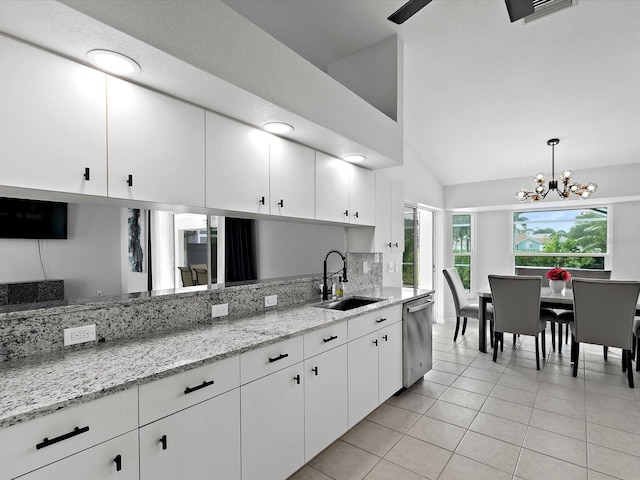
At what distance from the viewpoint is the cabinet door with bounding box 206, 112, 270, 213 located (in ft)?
6.34

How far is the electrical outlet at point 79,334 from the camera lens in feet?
5.02

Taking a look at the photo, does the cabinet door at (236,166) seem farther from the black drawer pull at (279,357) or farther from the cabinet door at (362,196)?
the cabinet door at (362,196)

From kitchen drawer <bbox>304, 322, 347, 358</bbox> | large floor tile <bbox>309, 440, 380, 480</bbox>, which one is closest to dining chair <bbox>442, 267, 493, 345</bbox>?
large floor tile <bbox>309, 440, 380, 480</bbox>

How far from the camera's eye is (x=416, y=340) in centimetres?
324

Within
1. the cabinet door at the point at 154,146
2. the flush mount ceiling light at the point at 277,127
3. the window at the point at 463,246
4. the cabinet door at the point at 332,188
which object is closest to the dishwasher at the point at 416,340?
the cabinet door at the point at 332,188

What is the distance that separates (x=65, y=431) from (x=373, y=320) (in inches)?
78.8

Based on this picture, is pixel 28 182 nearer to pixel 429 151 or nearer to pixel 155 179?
pixel 155 179

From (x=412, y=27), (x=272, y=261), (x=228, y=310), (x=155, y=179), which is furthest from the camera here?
(x=412, y=27)

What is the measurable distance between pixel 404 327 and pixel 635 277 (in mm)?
4448

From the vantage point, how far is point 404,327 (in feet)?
10.1

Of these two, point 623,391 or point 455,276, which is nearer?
point 623,391

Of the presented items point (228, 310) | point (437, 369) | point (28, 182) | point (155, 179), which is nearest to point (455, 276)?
point (437, 369)

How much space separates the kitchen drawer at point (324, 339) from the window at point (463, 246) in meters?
4.88

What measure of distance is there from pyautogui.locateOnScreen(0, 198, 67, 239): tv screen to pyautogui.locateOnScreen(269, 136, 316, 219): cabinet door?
1.15 meters
